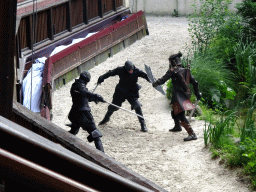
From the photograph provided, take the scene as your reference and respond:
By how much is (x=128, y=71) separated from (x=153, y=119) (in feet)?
4.77

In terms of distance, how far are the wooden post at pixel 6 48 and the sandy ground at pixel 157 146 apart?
190 inches

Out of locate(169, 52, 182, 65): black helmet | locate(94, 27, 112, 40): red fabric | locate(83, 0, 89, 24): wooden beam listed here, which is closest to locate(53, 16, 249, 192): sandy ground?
locate(94, 27, 112, 40): red fabric

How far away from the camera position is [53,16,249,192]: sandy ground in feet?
21.6

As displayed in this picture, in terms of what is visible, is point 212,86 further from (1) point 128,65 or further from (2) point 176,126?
(1) point 128,65

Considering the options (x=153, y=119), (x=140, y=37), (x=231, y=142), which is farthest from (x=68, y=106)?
(x=140, y=37)

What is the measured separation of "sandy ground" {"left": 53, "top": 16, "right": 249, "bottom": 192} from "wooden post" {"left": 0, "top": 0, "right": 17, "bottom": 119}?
15.8 feet

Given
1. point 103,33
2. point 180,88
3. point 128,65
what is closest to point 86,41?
point 103,33

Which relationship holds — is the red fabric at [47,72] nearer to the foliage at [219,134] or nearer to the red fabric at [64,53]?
the red fabric at [64,53]

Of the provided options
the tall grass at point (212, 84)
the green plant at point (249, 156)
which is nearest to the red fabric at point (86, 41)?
the tall grass at point (212, 84)

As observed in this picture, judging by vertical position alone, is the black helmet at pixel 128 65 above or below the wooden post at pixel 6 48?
below

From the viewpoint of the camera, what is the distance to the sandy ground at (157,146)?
6.59m

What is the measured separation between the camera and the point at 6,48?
1818 millimetres

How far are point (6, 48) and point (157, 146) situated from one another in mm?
6460

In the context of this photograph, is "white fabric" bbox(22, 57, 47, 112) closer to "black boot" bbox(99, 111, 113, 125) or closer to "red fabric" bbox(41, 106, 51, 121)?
"red fabric" bbox(41, 106, 51, 121)
